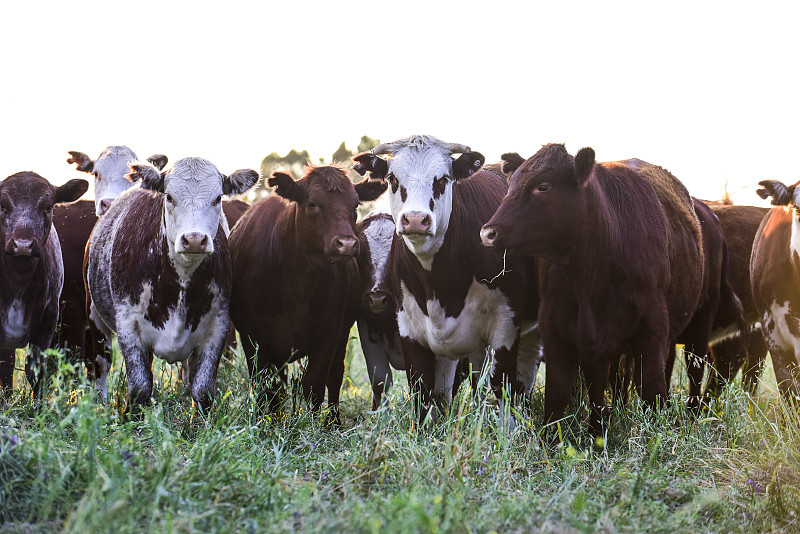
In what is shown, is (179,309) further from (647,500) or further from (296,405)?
(647,500)

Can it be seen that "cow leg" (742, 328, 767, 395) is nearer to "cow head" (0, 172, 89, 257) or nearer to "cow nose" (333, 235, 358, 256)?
"cow nose" (333, 235, 358, 256)

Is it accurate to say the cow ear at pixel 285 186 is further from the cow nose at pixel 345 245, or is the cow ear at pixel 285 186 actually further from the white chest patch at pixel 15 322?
the white chest patch at pixel 15 322

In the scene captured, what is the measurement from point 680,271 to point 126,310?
13.4ft

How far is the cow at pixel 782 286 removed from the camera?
22.3 feet

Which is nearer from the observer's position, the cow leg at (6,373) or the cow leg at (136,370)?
the cow leg at (136,370)

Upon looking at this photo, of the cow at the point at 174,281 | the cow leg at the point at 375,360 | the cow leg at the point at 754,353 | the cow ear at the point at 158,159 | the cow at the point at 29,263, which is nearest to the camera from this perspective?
the cow at the point at 174,281

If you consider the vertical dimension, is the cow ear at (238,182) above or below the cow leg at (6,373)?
above

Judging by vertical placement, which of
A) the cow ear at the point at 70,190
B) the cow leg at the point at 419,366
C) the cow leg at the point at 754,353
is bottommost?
the cow leg at the point at 754,353

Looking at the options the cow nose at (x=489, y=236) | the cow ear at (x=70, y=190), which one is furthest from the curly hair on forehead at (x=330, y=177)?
the cow ear at (x=70, y=190)

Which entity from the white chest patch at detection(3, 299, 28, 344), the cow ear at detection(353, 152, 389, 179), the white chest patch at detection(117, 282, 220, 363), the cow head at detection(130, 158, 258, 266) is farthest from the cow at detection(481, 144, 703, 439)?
the white chest patch at detection(3, 299, 28, 344)

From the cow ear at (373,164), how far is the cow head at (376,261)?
2.19 ft

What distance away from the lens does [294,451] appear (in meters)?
5.68

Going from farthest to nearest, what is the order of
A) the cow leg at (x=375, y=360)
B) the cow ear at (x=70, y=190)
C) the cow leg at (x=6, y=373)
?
the cow leg at (x=375, y=360)
the cow leg at (x=6, y=373)
the cow ear at (x=70, y=190)

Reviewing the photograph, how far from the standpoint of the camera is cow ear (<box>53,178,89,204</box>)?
7699mm
